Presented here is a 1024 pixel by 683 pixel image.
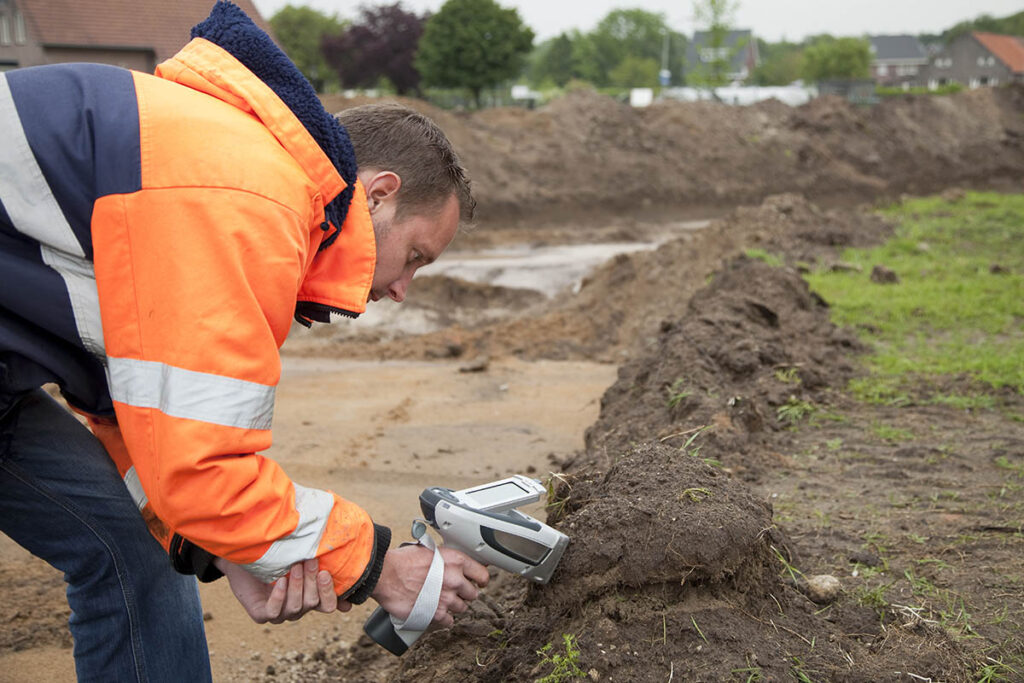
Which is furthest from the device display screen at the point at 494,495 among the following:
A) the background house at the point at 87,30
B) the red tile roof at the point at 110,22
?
the background house at the point at 87,30

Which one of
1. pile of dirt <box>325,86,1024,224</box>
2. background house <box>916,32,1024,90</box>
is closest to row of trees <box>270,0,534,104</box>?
pile of dirt <box>325,86,1024,224</box>

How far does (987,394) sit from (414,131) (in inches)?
163

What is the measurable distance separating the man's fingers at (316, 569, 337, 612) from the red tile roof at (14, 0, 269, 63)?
3.42 meters

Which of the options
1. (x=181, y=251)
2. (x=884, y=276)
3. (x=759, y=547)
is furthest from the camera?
(x=884, y=276)

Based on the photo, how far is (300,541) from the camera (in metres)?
1.76

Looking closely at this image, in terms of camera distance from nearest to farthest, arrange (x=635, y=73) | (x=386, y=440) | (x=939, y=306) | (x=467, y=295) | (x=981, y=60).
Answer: (x=386, y=440) < (x=939, y=306) < (x=467, y=295) < (x=981, y=60) < (x=635, y=73)

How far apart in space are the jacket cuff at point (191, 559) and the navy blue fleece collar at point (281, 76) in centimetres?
77

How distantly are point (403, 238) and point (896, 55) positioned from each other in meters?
95.4

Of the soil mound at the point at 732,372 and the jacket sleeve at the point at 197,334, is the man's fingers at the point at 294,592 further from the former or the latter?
the soil mound at the point at 732,372

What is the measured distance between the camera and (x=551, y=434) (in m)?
5.30

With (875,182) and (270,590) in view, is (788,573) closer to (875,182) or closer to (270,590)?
(270,590)

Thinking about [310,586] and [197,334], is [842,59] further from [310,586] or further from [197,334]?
[197,334]

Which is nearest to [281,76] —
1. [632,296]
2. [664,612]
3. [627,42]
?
[664,612]

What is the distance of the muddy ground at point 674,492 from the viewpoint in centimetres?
226
